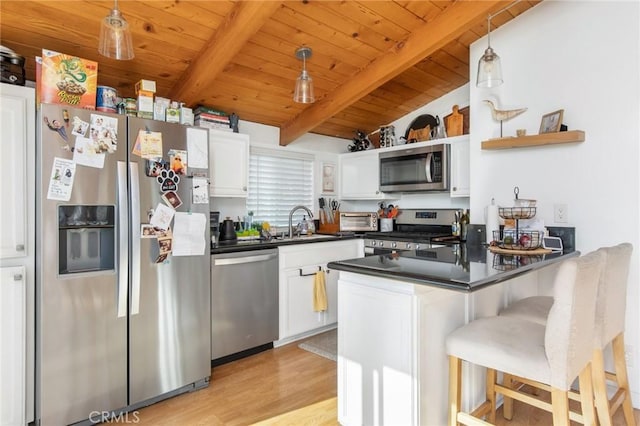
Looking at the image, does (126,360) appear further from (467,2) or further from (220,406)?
(467,2)

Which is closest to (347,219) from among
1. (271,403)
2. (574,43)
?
(271,403)

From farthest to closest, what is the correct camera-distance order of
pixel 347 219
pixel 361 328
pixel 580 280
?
pixel 347 219 < pixel 361 328 < pixel 580 280

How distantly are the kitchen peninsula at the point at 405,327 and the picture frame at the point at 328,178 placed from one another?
97.0 inches

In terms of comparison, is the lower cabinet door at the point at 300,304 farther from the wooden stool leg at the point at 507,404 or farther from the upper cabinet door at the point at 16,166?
the upper cabinet door at the point at 16,166

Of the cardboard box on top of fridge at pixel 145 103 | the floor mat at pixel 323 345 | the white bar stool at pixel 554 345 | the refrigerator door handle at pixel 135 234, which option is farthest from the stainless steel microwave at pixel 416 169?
the refrigerator door handle at pixel 135 234

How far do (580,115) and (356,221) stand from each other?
2.18 m

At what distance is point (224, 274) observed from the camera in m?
2.78

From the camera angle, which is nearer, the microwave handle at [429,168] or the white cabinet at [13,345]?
the white cabinet at [13,345]

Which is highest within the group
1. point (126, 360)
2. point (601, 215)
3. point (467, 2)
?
point (467, 2)

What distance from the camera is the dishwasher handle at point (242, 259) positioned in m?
2.74

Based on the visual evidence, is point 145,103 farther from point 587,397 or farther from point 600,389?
point 600,389

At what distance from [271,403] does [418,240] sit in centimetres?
186

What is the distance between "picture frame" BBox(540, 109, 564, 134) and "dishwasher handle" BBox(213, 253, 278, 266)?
229 centimetres

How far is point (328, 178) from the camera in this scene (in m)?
4.41
